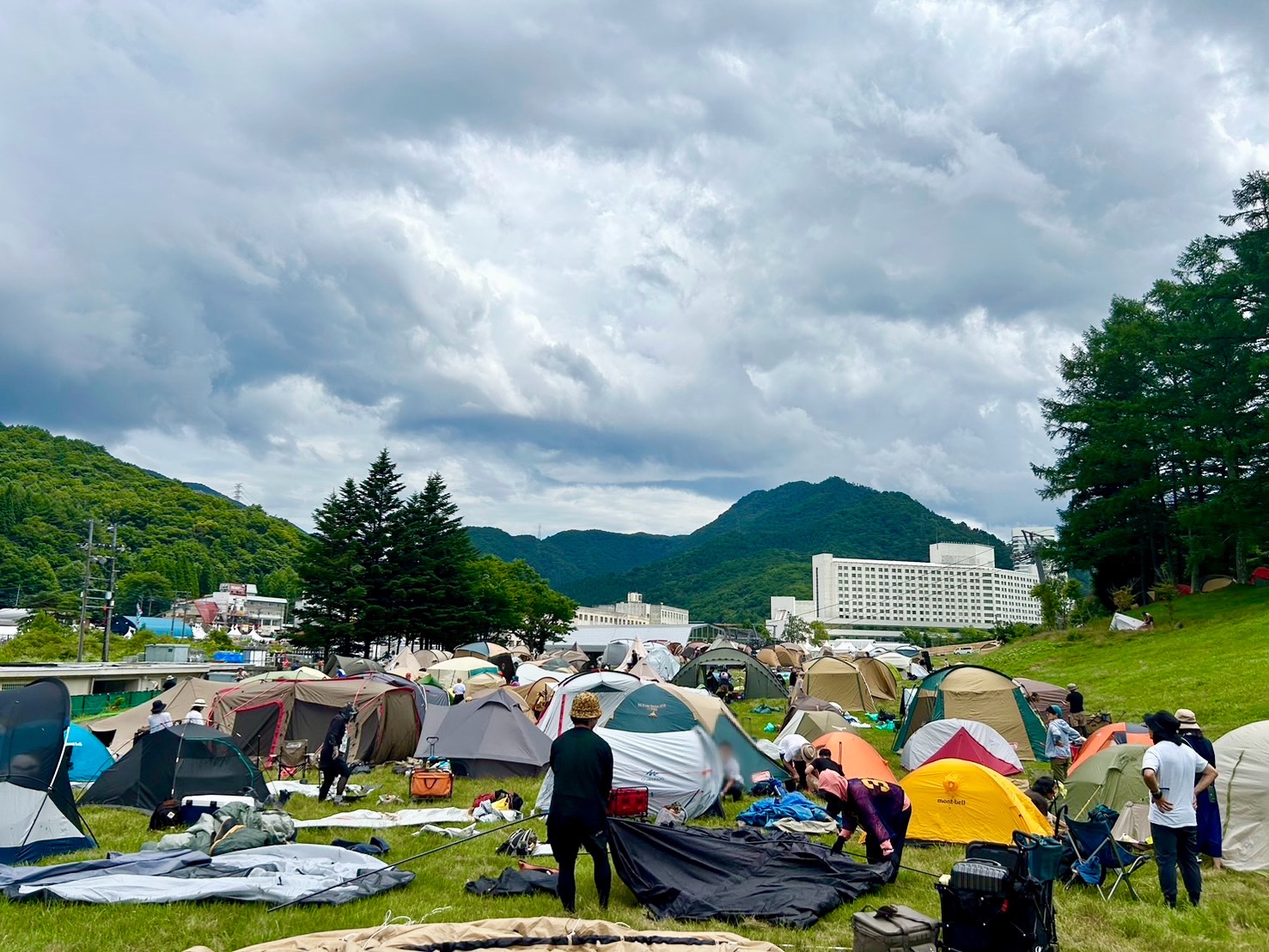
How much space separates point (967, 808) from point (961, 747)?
441cm

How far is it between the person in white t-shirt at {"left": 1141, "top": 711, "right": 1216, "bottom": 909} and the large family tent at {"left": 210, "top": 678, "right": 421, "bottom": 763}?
39.5 feet

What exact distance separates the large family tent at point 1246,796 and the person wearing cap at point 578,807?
21.1 feet

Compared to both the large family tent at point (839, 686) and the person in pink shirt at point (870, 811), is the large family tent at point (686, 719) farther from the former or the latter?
the large family tent at point (839, 686)

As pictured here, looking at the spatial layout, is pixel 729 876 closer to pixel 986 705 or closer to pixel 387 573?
pixel 986 705

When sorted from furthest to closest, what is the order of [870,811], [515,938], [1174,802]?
1. [870,811]
2. [1174,802]
3. [515,938]

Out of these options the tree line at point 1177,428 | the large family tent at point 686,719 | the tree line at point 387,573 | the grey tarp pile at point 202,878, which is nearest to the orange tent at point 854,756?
the large family tent at point 686,719

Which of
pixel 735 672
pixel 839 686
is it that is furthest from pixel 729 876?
pixel 735 672

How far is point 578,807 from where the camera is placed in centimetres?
625

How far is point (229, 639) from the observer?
6662cm

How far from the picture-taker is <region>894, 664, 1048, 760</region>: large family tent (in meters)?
15.9

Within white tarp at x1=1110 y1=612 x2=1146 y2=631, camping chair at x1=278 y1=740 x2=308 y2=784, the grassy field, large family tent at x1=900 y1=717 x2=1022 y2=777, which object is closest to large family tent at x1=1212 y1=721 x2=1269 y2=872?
the grassy field

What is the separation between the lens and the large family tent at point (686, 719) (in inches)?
495

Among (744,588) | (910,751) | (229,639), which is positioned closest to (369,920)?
(910,751)

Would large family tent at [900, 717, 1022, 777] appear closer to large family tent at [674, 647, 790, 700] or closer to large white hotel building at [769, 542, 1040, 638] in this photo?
large family tent at [674, 647, 790, 700]
